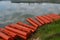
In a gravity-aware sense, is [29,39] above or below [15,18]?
below

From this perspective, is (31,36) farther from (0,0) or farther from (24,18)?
(0,0)

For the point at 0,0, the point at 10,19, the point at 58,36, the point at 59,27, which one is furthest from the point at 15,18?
the point at 0,0

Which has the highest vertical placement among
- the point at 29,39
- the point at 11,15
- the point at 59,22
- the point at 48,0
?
the point at 48,0

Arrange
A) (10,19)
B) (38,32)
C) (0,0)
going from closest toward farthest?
(38,32) → (10,19) → (0,0)

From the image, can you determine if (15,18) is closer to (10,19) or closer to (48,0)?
(10,19)

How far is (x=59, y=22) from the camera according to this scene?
16.6ft

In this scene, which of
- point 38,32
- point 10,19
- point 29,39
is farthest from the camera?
point 10,19

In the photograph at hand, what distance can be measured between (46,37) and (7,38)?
104 cm

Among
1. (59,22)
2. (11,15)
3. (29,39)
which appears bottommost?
(29,39)

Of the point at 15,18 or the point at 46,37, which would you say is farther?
the point at 15,18

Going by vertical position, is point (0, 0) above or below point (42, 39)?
above

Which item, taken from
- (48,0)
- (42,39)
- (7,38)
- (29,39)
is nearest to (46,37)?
(42,39)

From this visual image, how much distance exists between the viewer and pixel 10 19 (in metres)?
6.43

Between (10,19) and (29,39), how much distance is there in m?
2.29
